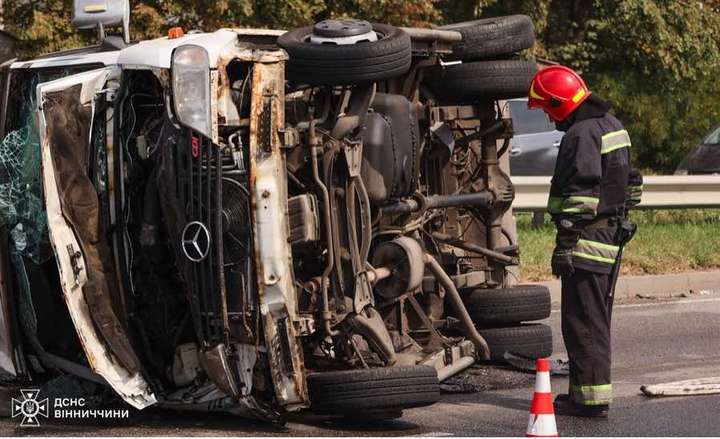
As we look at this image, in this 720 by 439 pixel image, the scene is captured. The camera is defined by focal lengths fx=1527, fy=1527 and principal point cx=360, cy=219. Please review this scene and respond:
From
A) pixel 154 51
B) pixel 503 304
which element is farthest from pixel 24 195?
pixel 503 304

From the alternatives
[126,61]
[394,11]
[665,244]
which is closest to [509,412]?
[126,61]

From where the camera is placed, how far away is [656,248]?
12.8 m

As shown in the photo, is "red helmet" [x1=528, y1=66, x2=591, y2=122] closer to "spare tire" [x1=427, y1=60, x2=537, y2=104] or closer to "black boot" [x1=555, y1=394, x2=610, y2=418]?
"spare tire" [x1=427, y1=60, x2=537, y2=104]

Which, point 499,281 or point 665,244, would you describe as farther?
point 665,244

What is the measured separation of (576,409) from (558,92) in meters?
1.55

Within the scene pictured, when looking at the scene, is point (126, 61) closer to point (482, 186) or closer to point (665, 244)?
point (482, 186)

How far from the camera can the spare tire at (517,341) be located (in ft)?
28.2

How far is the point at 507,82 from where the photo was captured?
27.1ft

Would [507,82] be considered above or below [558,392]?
above

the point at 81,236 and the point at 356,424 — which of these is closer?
the point at 81,236

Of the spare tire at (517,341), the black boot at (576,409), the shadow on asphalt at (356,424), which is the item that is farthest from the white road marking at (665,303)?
the shadow on asphalt at (356,424)

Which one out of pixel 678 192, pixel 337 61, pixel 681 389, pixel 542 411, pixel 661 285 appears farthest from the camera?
pixel 678 192

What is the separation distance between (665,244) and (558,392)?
5.18 meters

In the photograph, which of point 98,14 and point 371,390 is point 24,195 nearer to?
point 98,14
